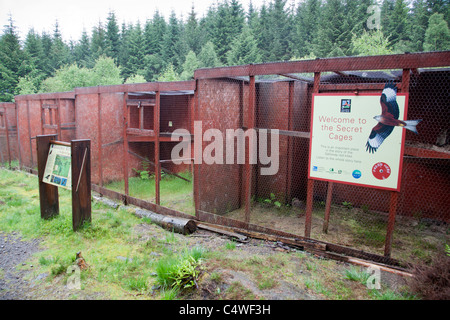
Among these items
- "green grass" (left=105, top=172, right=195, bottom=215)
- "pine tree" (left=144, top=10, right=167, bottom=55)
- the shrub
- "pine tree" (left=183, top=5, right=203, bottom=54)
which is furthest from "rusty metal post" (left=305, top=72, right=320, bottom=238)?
"pine tree" (left=144, top=10, right=167, bottom=55)

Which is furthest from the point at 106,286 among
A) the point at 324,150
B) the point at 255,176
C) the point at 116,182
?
the point at 116,182

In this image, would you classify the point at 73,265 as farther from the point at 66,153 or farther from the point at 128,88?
the point at 128,88

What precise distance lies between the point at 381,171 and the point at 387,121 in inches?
26.5

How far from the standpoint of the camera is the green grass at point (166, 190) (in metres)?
7.77

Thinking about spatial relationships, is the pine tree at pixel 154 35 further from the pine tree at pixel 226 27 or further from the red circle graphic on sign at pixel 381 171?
the red circle graphic on sign at pixel 381 171

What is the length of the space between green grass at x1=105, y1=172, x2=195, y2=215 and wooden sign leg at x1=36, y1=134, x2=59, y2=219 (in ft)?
7.59

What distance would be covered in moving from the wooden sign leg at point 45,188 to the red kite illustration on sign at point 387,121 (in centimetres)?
569

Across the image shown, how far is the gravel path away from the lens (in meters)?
3.75

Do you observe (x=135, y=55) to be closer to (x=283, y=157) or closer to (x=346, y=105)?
(x=283, y=157)

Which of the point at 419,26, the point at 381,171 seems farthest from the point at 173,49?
the point at 381,171

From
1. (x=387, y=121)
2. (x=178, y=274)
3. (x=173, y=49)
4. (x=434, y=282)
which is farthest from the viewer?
(x=173, y=49)

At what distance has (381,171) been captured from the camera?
4.18m
